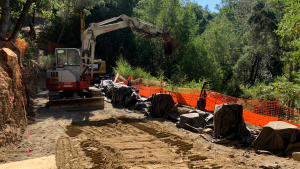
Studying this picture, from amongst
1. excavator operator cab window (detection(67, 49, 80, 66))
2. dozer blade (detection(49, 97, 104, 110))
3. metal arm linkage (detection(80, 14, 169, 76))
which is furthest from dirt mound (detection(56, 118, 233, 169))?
excavator operator cab window (detection(67, 49, 80, 66))

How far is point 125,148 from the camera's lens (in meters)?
6.61

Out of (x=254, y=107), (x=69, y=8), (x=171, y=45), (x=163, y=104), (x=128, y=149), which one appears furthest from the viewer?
(x=69, y=8)

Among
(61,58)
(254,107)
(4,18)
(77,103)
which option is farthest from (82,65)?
(254,107)

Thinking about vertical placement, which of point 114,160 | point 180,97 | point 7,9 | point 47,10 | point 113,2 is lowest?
point 114,160

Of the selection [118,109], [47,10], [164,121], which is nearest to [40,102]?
[118,109]

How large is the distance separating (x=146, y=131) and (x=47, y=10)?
11648mm

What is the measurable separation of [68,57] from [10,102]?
6.03 metres

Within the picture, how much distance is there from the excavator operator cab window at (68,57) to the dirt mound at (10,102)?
14.3ft

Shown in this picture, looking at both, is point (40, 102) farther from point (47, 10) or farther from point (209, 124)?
point (209, 124)

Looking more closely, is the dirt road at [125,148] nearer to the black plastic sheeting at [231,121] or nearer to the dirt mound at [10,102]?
the dirt mound at [10,102]

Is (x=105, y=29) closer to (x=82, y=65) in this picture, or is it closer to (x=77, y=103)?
(x=82, y=65)

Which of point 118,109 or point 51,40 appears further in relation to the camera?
point 51,40

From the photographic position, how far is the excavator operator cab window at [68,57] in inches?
496

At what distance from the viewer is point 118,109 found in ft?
40.1
